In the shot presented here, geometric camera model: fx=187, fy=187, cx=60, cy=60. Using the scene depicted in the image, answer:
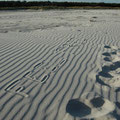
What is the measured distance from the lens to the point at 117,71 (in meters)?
4.21

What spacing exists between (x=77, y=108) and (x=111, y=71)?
1.65 metres

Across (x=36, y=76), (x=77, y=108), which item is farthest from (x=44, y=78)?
(x=77, y=108)

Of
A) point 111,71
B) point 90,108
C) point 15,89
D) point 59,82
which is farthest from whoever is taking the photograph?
point 111,71

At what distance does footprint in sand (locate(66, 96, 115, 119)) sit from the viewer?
2.76 metres

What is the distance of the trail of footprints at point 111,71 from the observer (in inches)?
146

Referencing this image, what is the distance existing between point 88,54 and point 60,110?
277 centimetres

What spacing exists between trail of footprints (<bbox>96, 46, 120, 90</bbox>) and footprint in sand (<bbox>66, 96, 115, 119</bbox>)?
589 mm

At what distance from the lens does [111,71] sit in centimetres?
423

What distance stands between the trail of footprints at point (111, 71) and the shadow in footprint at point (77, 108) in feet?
2.84

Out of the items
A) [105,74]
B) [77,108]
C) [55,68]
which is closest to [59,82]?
[55,68]

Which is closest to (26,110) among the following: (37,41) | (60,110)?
(60,110)

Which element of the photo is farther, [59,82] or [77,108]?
[59,82]

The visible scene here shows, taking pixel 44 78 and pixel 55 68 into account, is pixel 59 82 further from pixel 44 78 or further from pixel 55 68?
pixel 55 68

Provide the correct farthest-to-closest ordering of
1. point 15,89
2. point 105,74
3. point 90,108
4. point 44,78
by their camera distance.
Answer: point 105,74 → point 44,78 → point 15,89 → point 90,108
